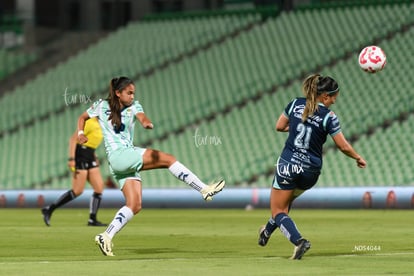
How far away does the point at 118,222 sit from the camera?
42.1ft

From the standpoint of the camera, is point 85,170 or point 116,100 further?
point 85,170

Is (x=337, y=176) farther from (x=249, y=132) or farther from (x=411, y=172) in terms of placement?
(x=249, y=132)

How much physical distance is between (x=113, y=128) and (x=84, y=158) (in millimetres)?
7459

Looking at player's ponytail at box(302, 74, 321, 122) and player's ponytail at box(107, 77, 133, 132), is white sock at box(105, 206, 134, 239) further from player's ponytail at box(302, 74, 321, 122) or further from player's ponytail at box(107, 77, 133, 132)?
Result: player's ponytail at box(302, 74, 321, 122)

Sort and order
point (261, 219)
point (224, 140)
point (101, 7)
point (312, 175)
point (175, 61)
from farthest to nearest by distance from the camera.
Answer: point (101, 7) → point (175, 61) → point (224, 140) → point (261, 219) → point (312, 175)

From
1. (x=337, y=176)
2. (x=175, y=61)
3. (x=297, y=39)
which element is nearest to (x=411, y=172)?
(x=337, y=176)

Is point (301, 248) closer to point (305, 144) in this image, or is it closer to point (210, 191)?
point (305, 144)

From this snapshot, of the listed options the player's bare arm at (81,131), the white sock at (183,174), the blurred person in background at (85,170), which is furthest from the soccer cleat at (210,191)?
the blurred person in background at (85,170)

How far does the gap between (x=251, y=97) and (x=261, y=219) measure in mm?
15101

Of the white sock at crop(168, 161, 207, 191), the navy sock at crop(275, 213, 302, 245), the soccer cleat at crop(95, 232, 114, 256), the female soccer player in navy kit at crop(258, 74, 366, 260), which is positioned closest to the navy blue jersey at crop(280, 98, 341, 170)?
the female soccer player in navy kit at crop(258, 74, 366, 260)

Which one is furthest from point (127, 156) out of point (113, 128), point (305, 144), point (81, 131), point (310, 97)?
point (310, 97)

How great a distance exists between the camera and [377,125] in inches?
1300

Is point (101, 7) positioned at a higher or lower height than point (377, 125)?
higher

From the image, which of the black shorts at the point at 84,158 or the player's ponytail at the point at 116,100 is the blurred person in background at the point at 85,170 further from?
the player's ponytail at the point at 116,100
